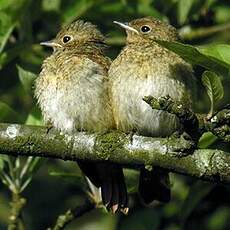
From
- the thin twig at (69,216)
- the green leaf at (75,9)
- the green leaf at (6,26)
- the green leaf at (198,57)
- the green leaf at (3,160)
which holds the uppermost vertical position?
the green leaf at (75,9)

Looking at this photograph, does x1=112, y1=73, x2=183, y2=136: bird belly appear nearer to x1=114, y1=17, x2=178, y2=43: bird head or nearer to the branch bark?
the branch bark

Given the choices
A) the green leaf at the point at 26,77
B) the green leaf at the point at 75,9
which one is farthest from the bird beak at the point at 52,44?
the green leaf at the point at 26,77

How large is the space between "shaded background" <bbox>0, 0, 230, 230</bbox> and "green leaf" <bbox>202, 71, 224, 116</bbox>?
1.48m

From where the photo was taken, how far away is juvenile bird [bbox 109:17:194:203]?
4949mm

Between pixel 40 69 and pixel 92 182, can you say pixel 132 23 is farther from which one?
pixel 92 182

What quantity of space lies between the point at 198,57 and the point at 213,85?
0.70ft

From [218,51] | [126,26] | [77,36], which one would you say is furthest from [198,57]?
[77,36]

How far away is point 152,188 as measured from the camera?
5.28 m

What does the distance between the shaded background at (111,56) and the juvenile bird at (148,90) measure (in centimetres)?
19

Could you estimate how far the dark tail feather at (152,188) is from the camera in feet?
17.4

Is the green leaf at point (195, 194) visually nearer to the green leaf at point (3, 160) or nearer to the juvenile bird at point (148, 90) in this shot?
the juvenile bird at point (148, 90)

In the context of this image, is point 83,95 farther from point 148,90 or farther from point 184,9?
point 184,9

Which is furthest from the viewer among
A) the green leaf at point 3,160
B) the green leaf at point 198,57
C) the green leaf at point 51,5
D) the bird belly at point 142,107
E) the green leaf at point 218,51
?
the green leaf at point 51,5

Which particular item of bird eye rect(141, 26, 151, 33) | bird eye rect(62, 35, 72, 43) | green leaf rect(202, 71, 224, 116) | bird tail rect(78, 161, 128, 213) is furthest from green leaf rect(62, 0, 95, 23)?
green leaf rect(202, 71, 224, 116)
